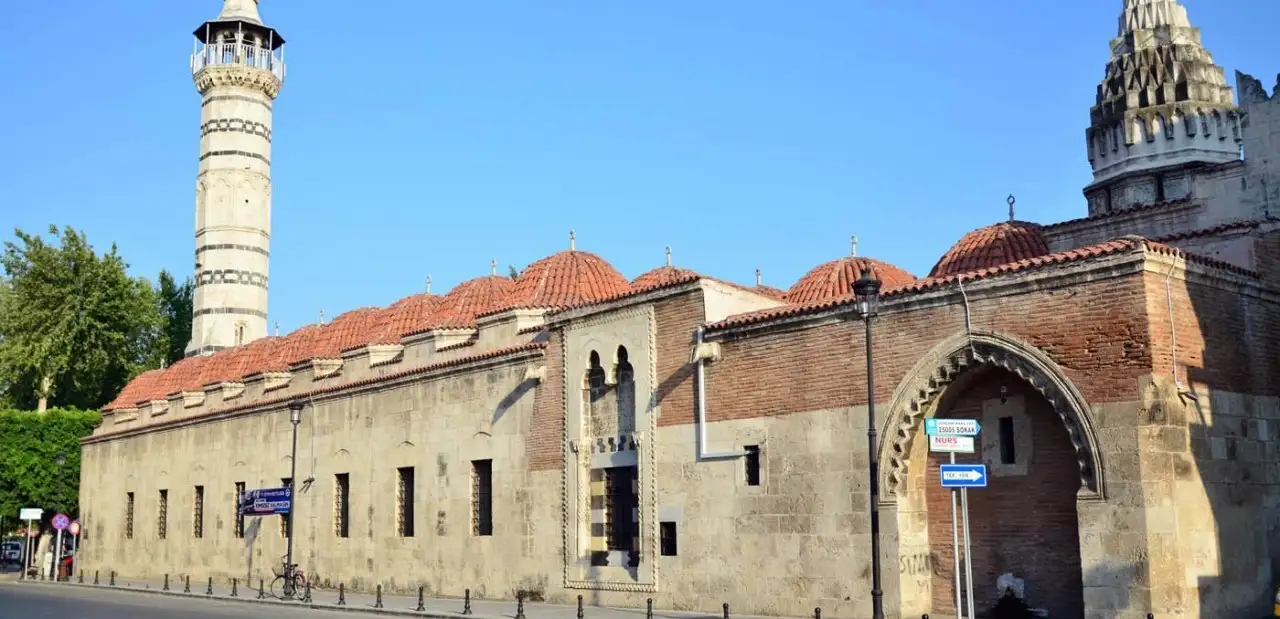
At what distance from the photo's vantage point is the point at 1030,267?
14.9 m

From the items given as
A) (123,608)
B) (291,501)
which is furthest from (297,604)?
(291,501)

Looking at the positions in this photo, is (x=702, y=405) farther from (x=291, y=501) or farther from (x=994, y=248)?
(x=291, y=501)

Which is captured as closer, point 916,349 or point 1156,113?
point 916,349

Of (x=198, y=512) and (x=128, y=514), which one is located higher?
(x=198, y=512)

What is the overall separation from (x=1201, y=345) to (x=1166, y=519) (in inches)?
95.0

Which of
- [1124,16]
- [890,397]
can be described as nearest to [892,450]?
[890,397]

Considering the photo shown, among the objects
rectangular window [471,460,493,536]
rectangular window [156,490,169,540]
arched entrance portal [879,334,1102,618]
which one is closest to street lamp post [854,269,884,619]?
arched entrance portal [879,334,1102,618]

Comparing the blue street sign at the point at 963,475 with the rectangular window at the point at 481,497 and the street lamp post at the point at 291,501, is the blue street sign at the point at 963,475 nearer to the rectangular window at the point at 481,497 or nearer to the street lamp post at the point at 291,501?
the rectangular window at the point at 481,497

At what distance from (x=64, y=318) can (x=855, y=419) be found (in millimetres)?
41012

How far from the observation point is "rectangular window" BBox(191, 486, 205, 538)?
36.0m

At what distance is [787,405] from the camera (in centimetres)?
1800

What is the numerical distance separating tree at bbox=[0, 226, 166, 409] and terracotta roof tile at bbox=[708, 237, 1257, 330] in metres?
39.1

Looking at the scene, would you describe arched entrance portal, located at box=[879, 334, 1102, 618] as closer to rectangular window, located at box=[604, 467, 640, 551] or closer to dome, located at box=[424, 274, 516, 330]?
rectangular window, located at box=[604, 467, 640, 551]

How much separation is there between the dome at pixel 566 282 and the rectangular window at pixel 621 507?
4.94 metres
